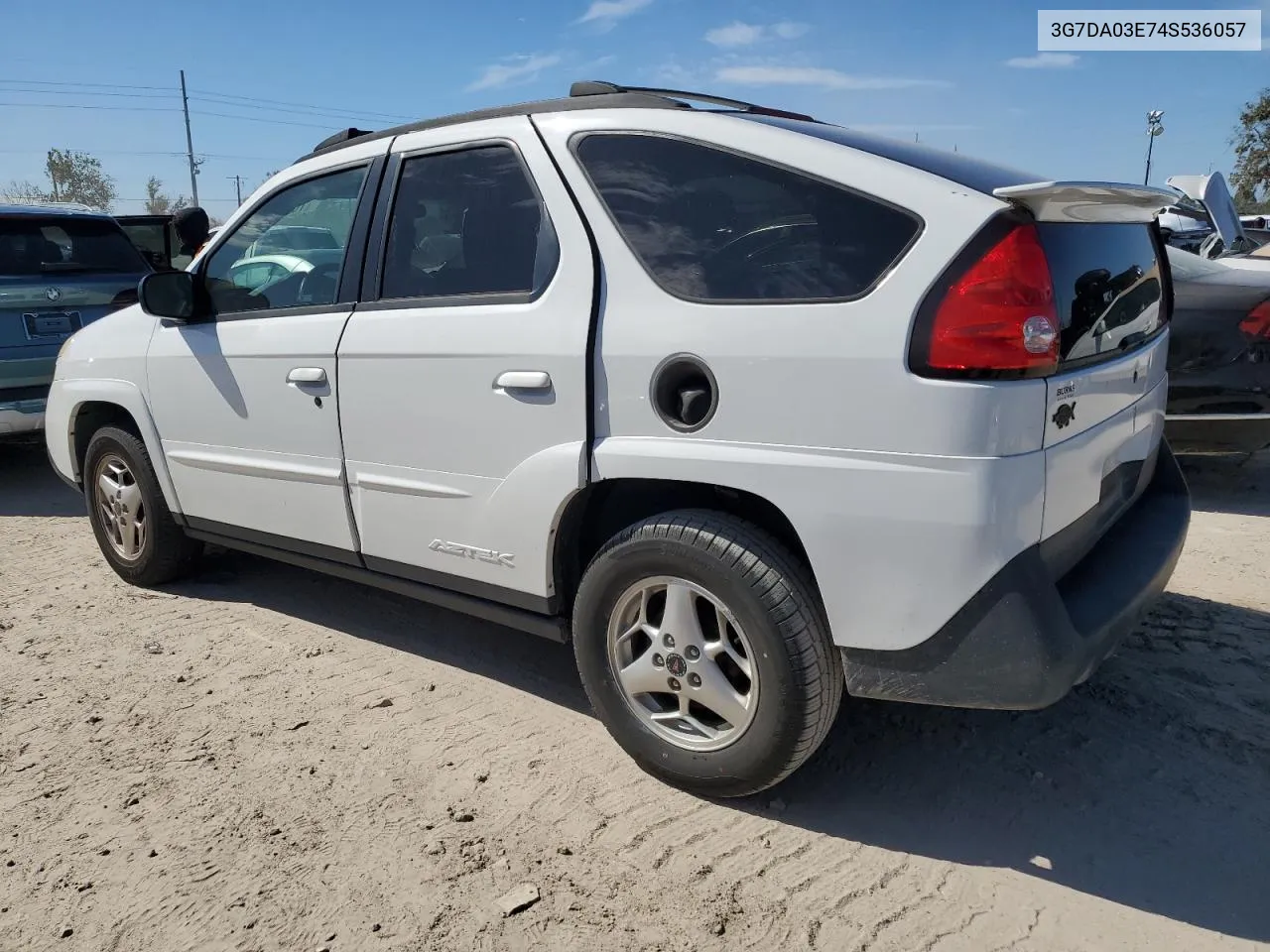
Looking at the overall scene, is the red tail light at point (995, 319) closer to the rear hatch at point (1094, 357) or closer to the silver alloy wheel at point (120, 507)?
the rear hatch at point (1094, 357)

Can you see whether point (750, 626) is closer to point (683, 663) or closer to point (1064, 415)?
point (683, 663)

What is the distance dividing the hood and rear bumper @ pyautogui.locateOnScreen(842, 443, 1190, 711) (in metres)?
6.59

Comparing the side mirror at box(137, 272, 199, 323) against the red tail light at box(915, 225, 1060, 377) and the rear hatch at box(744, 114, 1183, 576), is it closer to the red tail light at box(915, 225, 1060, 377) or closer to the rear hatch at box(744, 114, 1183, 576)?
the rear hatch at box(744, 114, 1183, 576)

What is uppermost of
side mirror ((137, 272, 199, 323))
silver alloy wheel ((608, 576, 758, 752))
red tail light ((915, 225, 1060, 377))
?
side mirror ((137, 272, 199, 323))

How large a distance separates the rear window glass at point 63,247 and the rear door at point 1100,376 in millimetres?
6788

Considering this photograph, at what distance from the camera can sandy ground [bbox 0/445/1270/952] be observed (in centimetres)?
228

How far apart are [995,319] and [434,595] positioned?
201 cm

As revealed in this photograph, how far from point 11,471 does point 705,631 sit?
7034mm

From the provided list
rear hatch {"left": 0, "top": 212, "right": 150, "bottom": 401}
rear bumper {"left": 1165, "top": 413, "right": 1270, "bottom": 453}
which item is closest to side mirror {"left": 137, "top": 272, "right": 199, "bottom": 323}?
rear hatch {"left": 0, "top": 212, "right": 150, "bottom": 401}

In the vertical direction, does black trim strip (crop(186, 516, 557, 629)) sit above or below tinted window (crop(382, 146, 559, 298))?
below

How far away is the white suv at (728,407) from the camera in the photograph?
86.6 inches

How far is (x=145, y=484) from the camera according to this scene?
4.34 m

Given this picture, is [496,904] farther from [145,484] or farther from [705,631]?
[145,484]

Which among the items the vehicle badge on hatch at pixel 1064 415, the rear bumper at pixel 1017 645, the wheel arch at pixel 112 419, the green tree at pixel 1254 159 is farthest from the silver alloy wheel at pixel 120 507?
the green tree at pixel 1254 159
